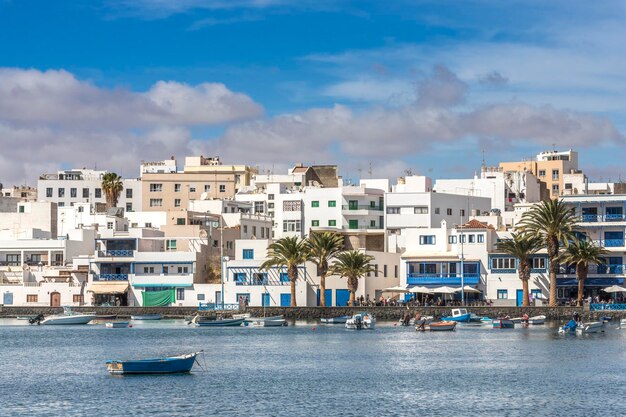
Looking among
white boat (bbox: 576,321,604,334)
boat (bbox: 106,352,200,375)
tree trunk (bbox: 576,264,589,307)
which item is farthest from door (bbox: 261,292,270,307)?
boat (bbox: 106,352,200,375)

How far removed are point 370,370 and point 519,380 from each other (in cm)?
1084

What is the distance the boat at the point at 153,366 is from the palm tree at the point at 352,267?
56.3 meters

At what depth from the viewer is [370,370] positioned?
80875 mm

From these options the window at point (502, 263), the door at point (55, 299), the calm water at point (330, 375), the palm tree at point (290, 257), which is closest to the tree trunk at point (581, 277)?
the window at point (502, 263)

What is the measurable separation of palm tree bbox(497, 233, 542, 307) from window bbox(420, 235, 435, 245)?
36.9 feet

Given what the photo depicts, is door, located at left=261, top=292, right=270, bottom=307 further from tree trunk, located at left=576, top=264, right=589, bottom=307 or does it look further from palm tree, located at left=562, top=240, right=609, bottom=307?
tree trunk, located at left=576, top=264, right=589, bottom=307

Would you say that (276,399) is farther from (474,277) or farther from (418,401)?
(474,277)

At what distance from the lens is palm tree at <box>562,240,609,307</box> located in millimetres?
126375

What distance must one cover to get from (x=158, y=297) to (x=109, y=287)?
5.86m

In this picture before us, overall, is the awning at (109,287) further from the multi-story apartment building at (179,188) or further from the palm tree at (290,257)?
the multi-story apartment building at (179,188)

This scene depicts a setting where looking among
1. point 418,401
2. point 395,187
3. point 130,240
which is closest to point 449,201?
point 395,187

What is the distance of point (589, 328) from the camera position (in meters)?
112

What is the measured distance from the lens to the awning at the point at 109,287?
141 meters

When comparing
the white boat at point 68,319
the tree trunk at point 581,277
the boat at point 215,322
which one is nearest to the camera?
the tree trunk at point 581,277
